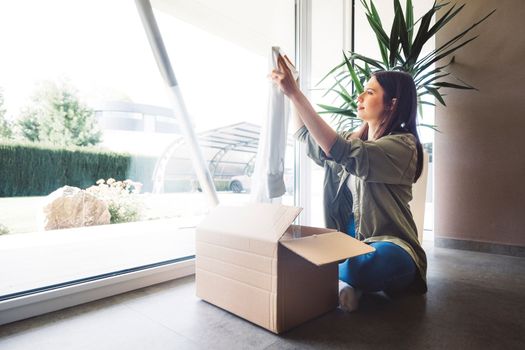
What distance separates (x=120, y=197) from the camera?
139 centimetres

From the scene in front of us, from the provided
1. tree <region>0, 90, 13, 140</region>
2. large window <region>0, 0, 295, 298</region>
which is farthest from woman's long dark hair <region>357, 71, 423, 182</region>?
tree <region>0, 90, 13, 140</region>

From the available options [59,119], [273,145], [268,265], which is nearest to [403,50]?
[273,145]

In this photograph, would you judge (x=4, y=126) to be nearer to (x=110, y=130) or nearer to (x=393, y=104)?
(x=110, y=130)

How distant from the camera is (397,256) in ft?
3.44

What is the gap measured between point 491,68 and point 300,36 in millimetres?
1335

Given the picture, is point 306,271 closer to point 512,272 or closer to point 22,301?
point 22,301

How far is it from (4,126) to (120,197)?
0.51 m

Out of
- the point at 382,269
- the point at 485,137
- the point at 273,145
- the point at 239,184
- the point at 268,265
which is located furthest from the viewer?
the point at 485,137

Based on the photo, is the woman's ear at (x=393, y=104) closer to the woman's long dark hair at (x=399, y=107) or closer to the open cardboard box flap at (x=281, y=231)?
the woman's long dark hair at (x=399, y=107)

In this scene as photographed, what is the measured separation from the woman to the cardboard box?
131 mm

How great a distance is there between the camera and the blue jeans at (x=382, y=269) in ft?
3.39

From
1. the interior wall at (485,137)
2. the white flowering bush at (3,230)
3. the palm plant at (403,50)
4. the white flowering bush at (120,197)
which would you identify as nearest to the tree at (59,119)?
the white flowering bush at (120,197)

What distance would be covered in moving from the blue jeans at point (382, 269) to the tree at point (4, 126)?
131 centimetres

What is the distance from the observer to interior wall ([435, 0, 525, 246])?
1.94 meters
